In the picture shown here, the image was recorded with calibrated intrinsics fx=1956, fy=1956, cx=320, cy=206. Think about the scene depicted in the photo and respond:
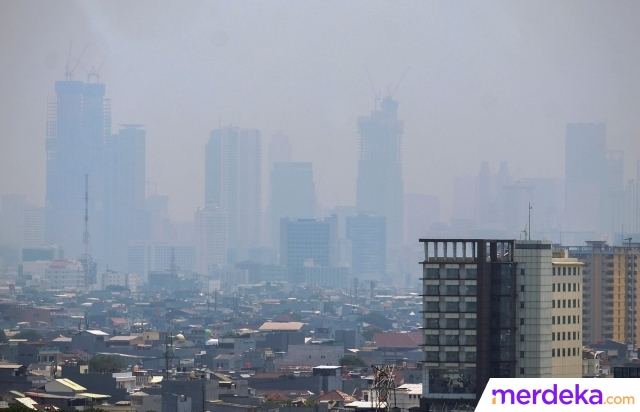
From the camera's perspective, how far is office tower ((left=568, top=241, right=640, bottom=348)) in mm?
93000

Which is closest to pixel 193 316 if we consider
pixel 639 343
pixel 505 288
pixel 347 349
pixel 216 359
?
pixel 347 349

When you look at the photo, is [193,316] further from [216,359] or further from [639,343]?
[639,343]

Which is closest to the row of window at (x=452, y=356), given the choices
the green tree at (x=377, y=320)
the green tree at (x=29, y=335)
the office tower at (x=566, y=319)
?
the office tower at (x=566, y=319)

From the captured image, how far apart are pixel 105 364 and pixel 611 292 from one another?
2459 centimetres

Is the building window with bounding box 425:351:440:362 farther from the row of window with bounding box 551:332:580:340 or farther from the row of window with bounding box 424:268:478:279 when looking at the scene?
the row of window with bounding box 551:332:580:340

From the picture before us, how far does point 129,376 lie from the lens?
259ft

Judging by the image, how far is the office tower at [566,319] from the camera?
45.3 metres

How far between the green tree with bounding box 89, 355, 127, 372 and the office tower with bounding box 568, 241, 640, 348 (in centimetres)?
2200

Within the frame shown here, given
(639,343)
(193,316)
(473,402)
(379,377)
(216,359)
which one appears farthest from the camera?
(193,316)

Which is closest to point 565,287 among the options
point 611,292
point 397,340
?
point 611,292

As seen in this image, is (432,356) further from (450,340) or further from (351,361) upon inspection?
(351,361)

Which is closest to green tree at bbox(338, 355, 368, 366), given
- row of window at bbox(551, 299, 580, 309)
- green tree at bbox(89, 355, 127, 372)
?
green tree at bbox(89, 355, 127, 372)

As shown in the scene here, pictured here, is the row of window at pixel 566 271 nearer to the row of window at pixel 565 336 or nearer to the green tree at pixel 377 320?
the row of window at pixel 565 336

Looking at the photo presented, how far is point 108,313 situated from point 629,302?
82.2 meters
